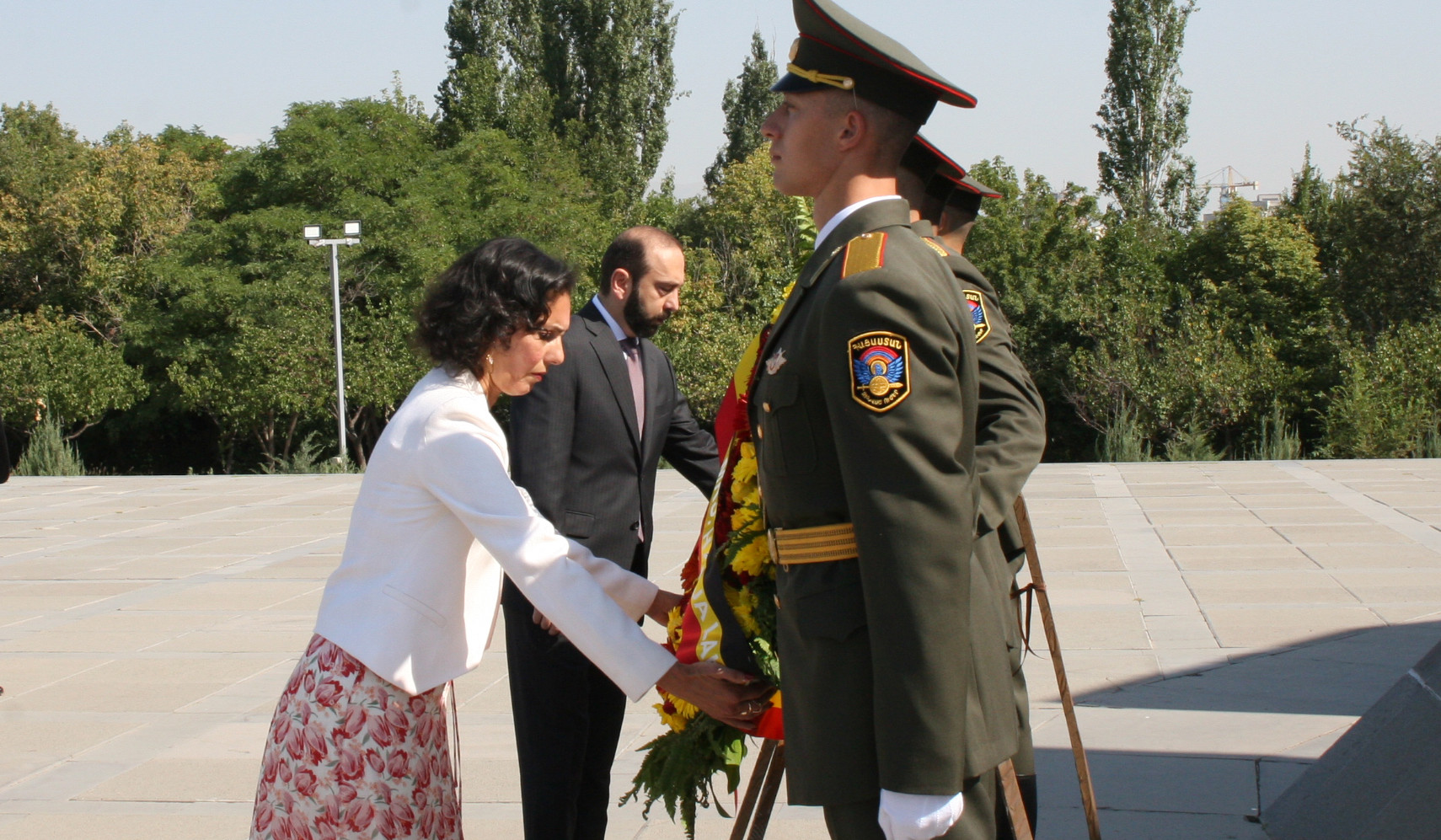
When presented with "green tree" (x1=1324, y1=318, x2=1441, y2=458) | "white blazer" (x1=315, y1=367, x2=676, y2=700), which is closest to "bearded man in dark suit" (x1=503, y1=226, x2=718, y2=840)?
"white blazer" (x1=315, y1=367, x2=676, y2=700)

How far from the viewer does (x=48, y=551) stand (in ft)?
33.2

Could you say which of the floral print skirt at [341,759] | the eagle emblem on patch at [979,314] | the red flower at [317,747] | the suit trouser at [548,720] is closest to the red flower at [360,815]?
the floral print skirt at [341,759]

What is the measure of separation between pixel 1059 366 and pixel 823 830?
24.6m

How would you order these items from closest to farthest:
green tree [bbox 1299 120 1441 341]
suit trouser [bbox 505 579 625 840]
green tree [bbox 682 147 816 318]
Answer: suit trouser [bbox 505 579 625 840], green tree [bbox 1299 120 1441 341], green tree [bbox 682 147 816 318]

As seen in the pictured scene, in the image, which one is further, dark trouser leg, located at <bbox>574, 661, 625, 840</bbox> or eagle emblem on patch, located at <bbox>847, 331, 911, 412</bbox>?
dark trouser leg, located at <bbox>574, 661, 625, 840</bbox>

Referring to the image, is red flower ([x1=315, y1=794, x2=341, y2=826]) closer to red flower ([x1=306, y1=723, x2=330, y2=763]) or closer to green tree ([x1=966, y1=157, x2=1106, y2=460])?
red flower ([x1=306, y1=723, x2=330, y2=763])

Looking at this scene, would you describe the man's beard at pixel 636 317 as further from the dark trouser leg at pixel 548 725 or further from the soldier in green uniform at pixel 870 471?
the soldier in green uniform at pixel 870 471

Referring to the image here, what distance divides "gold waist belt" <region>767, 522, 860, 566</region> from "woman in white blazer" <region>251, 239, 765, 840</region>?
0.34 metres

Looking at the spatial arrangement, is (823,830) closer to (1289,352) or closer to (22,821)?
(22,821)

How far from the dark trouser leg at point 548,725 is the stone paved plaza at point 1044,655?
101 centimetres

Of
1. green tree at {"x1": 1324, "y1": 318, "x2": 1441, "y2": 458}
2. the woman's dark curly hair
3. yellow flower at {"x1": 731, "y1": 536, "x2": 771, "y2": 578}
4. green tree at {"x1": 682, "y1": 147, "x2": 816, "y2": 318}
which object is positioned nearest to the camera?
yellow flower at {"x1": 731, "y1": 536, "x2": 771, "y2": 578}

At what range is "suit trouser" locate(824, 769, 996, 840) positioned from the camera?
1.84 meters

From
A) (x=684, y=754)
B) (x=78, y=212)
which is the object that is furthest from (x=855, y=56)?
(x=78, y=212)

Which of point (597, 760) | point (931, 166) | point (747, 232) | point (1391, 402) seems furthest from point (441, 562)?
point (747, 232)
